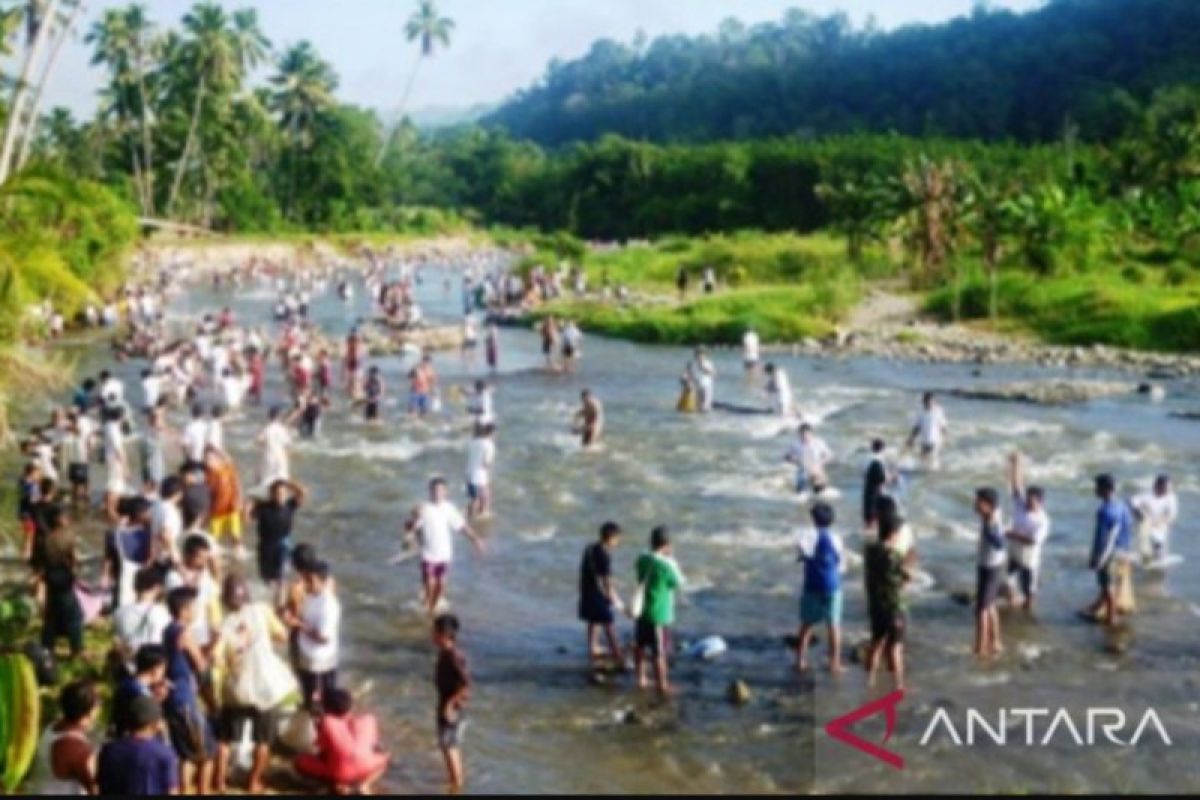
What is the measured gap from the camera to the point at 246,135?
9050cm

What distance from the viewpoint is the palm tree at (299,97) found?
92.2 m

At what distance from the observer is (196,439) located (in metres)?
18.7

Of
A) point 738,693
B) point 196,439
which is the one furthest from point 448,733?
point 196,439

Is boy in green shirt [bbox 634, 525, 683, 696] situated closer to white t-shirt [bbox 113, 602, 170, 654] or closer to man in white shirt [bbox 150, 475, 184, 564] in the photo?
white t-shirt [bbox 113, 602, 170, 654]

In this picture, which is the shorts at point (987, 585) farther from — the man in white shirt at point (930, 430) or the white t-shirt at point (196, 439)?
the white t-shirt at point (196, 439)

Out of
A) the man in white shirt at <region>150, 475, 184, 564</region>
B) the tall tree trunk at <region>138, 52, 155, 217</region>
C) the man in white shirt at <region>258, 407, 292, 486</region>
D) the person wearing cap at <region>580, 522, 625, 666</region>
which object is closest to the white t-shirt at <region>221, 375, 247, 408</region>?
the man in white shirt at <region>258, 407, 292, 486</region>

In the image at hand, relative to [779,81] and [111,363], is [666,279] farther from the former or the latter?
[779,81]

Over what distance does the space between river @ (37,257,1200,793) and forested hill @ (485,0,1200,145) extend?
70256mm

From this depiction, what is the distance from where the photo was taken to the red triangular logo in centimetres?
1096

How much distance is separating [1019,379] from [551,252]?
1419 inches

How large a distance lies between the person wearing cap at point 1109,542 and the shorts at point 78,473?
13105 mm

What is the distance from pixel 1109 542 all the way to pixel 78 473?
13.3 meters

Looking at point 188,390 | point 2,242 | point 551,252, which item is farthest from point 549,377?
point 551,252

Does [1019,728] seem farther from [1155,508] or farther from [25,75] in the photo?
[25,75]
